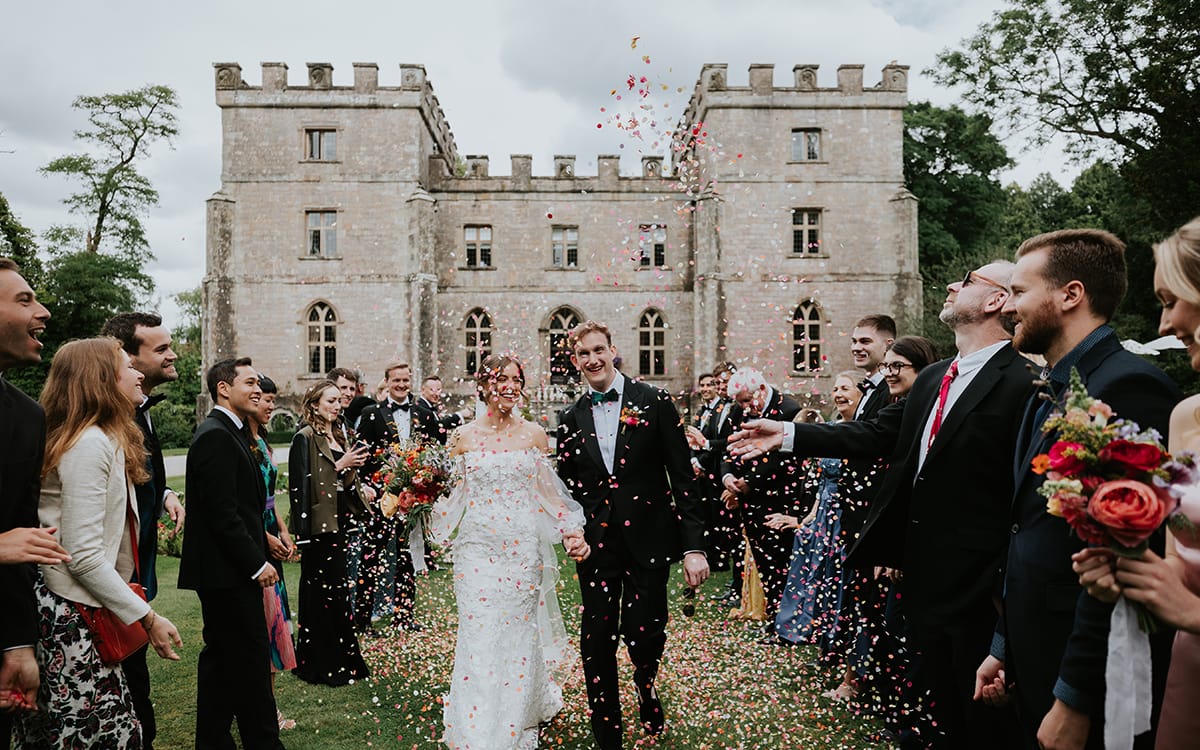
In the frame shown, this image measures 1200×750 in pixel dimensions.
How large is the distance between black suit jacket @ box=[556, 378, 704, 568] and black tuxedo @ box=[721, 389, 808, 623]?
2243mm

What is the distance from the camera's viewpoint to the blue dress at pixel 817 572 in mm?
6480

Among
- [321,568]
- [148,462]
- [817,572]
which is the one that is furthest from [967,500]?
[321,568]

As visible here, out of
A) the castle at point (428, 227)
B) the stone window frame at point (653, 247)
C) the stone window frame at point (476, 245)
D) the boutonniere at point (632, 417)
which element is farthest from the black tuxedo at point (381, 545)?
the stone window frame at point (653, 247)

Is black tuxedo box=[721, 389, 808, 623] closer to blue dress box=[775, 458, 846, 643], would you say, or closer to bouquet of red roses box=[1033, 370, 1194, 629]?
blue dress box=[775, 458, 846, 643]

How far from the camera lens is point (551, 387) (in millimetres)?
29562

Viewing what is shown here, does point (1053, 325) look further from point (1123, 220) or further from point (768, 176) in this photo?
point (768, 176)

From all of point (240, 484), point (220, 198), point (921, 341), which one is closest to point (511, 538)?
point (240, 484)

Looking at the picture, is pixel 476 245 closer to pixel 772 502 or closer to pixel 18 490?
pixel 772 502

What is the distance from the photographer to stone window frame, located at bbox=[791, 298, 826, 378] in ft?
92.2

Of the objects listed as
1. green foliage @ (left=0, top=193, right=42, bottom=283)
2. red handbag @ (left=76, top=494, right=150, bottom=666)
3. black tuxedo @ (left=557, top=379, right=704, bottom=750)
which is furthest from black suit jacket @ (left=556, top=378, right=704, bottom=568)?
green foliage @ (left=0, top=193, right=42, bottom=283)

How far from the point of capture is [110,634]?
313 centimetres

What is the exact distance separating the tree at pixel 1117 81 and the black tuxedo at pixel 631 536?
20509 mm

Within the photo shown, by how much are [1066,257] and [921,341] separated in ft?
8.42

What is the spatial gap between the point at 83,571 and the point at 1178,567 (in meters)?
3.84
